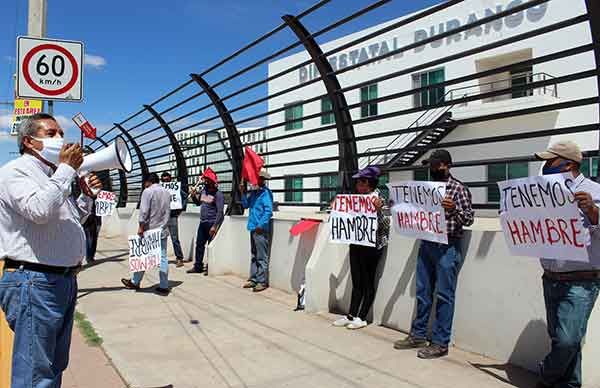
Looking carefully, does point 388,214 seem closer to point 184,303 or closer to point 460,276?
point 460,276

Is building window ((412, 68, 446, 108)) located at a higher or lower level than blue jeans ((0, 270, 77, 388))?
higher

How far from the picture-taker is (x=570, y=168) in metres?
3.76

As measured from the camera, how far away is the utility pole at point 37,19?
787 cm

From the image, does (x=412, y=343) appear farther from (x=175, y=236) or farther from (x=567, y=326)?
(x=175, y=236)

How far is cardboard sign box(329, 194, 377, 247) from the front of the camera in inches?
228

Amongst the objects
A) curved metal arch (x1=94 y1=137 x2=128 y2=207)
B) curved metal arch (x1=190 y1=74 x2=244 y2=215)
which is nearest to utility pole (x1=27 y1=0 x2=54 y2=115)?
curved metal arch (x1=190 y1=74 x2=244 y2=215)

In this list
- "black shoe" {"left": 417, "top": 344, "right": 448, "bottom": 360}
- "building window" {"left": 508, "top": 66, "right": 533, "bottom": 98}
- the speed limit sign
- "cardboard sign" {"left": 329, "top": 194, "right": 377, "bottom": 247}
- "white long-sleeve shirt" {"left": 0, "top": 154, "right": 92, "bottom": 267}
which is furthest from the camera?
the speed limit sign

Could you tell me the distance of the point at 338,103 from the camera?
22.4 feet

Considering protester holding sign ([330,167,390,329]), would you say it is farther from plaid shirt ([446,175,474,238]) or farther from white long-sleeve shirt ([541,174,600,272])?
white long-sleeve shirt ([541,174,600,272])

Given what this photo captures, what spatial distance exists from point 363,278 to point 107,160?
3.18m

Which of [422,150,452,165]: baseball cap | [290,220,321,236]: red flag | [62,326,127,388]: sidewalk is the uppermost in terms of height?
[422,150,452,165]: baseball cap

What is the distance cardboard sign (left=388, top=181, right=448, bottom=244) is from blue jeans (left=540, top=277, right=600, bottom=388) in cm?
119

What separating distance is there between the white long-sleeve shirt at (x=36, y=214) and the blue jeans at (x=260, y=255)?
5.13 meters

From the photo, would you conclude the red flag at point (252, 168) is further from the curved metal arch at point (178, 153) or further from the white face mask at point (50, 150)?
the white face mask at point (50, 150)
